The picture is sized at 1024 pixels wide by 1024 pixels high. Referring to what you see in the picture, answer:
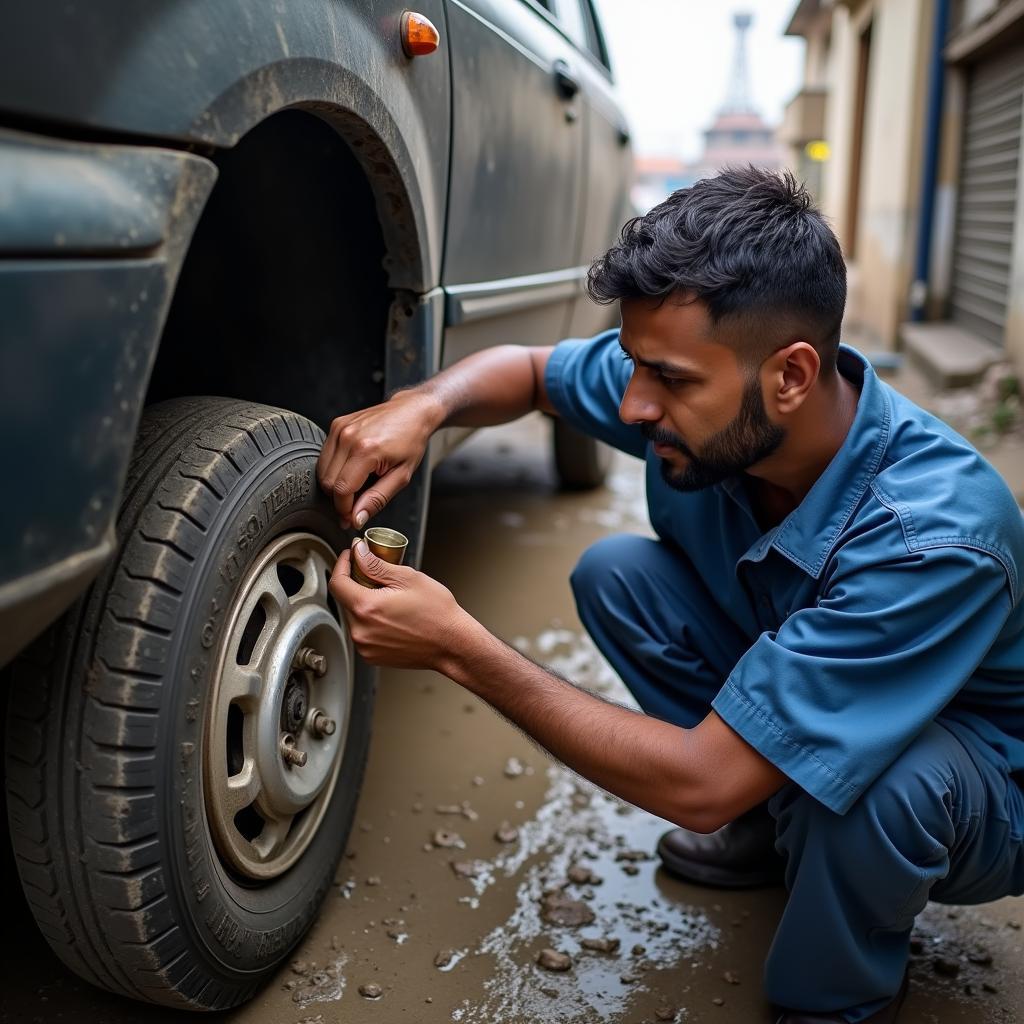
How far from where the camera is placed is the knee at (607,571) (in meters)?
1.92

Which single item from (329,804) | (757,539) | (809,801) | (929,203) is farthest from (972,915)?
(929,203)

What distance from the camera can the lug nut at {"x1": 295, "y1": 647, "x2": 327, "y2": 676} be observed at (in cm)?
149

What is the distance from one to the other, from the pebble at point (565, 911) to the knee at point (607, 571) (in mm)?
500

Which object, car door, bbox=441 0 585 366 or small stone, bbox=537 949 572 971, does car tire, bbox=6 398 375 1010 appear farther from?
car door, bbox=441 0 585 366

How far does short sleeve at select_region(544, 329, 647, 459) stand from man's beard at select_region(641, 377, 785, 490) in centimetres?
34

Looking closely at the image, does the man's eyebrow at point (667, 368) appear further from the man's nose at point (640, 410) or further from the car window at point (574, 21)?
the car window at point (574, 21)

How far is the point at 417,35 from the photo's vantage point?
1479 mm

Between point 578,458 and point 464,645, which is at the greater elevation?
point 464,645

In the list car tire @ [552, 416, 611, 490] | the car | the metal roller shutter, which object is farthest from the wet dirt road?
the metal roller shutter

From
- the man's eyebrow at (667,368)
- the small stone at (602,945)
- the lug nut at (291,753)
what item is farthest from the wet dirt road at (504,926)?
the man's eyebrow at (667,368)

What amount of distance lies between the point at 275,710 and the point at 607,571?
74 cm

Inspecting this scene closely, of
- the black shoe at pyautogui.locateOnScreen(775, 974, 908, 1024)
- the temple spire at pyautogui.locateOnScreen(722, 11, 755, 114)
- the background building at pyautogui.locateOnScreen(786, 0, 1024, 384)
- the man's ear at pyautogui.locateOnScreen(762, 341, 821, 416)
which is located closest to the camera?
the man's ear at pyautogui.locateOnScreen(762, 341, 821, 416)

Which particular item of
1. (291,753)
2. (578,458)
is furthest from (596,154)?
(291,753)

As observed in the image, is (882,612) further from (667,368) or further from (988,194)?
(988,194)
